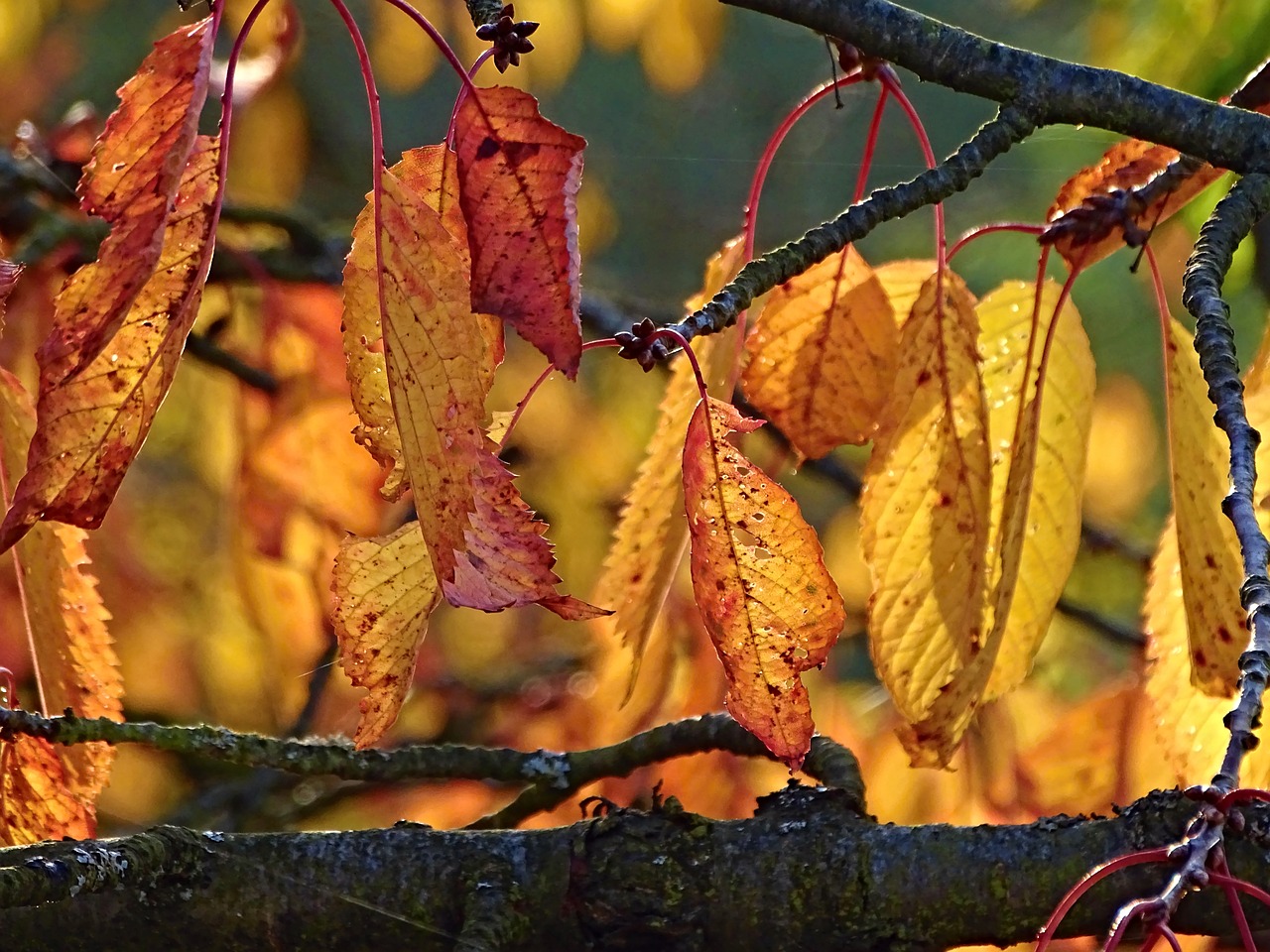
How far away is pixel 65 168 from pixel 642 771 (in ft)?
2.90

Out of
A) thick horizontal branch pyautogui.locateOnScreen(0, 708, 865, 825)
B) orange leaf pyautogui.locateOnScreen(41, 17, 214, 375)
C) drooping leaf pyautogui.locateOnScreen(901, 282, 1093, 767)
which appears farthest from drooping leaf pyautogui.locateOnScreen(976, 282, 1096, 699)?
orange leaf pyautogui.locateOnScreen(41, 17, 214, 375)

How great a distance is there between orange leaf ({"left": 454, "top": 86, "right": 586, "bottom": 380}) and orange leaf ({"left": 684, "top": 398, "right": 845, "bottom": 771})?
0.08 meters

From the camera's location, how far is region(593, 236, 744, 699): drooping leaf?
54 centimetres

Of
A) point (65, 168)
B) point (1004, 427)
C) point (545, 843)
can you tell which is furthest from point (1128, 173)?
point (65, 168)

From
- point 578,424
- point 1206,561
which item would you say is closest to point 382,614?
point 1206,561

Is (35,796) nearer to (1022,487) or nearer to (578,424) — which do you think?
(1022,487)

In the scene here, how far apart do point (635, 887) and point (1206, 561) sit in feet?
0.88

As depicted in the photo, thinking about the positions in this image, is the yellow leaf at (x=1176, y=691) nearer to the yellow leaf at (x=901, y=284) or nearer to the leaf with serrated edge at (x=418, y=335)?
the yellow leaf at (x=901, y=284)

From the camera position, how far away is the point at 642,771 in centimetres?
146

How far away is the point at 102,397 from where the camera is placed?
36cm

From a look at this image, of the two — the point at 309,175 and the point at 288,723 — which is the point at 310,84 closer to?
the point at 309,175

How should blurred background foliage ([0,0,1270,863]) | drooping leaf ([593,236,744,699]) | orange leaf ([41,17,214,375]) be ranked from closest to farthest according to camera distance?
orange leaf ([41,17,214,375]), drooping leaf ([593,236,744,699]), blurred background foliage ([0,0,1270,863])

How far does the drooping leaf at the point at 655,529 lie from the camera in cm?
54

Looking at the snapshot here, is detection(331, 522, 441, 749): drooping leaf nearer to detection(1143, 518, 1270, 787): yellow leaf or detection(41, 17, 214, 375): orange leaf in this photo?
detection(41, 17, 214, 375): orange leaf
